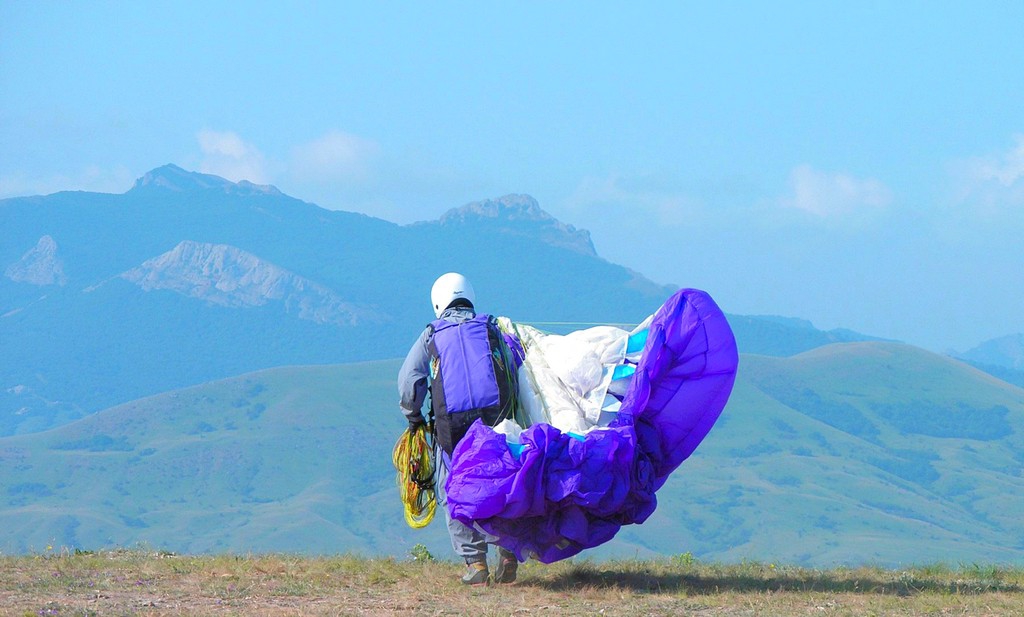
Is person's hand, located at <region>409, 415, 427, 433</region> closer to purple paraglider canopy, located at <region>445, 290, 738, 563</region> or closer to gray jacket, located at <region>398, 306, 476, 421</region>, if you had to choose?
gray jacket, located at <region>398, 306, 476, 421</region>

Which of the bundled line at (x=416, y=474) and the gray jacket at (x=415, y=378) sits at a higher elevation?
the gray jacket at (x=415, y=378)

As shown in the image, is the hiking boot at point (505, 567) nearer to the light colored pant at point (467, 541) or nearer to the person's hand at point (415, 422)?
the light colored pant at point (467, 541)

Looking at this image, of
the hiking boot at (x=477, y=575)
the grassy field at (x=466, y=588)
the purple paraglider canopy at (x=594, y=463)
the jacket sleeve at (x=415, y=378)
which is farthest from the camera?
the jacket sleeve at (x=415, y=378)

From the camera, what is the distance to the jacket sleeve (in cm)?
1042

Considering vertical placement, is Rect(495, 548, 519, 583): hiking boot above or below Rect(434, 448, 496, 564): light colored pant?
below

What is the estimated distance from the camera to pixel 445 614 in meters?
8.84

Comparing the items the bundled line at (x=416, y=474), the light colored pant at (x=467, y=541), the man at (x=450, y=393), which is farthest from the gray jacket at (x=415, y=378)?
the light colored pant at (x=467, y=541)

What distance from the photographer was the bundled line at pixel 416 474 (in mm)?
10867

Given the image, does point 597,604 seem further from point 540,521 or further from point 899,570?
point 899,570

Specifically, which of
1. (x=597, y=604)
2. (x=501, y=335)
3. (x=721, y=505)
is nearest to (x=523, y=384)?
(x=501, y=335)

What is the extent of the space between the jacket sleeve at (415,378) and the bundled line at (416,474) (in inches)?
13.1

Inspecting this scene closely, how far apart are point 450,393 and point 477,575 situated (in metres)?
1.36

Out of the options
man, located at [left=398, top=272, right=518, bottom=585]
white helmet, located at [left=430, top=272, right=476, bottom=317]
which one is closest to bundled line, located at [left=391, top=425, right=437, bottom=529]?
man, located at [left=398, top=272, right=518, bottom=585]

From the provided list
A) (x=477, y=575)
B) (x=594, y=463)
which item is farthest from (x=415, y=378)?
(x=594, y=463)
